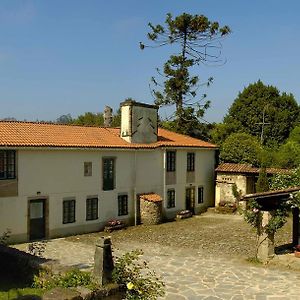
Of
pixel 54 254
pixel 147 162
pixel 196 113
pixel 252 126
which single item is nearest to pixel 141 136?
pixel 147 162

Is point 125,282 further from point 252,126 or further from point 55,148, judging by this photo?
point 252,126

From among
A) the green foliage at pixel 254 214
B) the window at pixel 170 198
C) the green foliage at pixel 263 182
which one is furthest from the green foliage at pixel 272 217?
the window at pixel 170 198

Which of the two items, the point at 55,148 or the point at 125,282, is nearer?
the point at 125,282

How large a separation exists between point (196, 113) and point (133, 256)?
35.7 meters

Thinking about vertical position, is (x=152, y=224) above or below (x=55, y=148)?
below

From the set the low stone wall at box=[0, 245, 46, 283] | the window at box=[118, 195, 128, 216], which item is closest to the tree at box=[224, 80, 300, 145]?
the window at box=[118, 195, 128, 216]

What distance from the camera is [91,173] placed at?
25828 millimetres

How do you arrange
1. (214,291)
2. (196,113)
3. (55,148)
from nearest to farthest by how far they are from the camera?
(214,291), (55,148), (196,113)

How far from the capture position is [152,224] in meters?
28.0

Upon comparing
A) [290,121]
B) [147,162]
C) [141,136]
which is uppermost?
[290,121]

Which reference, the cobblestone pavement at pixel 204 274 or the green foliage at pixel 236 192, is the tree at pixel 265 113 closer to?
the green foliage at pixel 236 192

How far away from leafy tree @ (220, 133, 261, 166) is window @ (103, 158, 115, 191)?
13722 mm

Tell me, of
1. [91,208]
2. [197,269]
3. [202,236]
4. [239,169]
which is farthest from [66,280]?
[239,169]

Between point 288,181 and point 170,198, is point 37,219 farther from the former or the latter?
point 288,181
